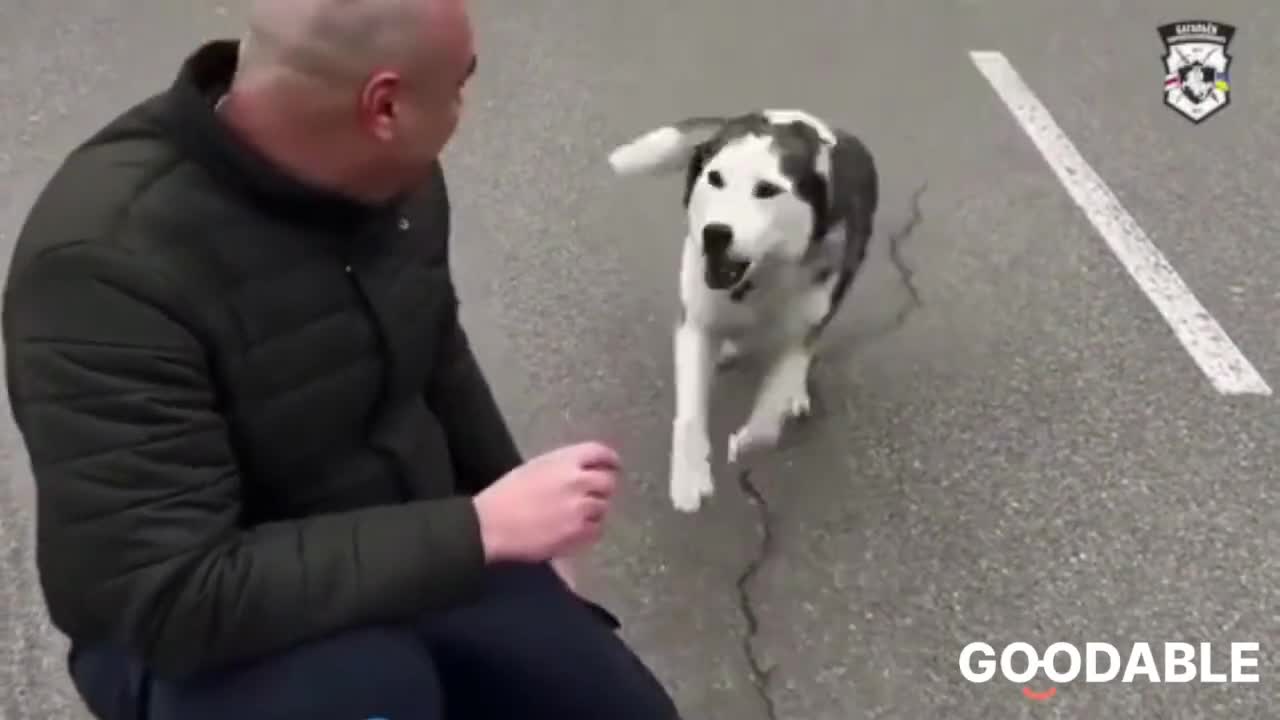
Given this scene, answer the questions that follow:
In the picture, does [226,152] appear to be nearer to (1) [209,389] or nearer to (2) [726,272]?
(1) [209,389]

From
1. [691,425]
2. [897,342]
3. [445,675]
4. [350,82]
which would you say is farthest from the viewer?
[897,342]

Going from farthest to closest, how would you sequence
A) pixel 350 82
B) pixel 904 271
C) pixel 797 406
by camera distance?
pixel 904 271
pixel 797 406
pixel 350 82

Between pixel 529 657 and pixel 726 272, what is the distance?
48 cm

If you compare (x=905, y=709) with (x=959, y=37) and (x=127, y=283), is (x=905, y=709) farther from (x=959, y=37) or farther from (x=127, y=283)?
(x=959, y=37)

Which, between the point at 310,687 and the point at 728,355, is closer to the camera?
the point at 310,687

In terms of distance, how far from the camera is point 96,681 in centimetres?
88

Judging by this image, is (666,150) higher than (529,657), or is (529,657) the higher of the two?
(666,150)

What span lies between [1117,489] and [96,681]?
1003 mm

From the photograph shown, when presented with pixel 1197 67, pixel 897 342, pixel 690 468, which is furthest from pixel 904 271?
pixel 1197 67

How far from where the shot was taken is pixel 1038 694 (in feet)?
4.02

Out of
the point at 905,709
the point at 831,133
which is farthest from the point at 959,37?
the point at 905,709

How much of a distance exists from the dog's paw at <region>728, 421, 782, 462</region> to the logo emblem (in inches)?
40.5

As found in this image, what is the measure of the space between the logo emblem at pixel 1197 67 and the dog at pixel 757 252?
0.86 meters

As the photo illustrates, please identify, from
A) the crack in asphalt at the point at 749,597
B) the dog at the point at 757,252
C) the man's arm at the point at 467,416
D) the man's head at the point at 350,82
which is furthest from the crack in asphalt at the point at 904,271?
the man's head at the point at 350,82
